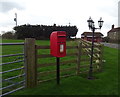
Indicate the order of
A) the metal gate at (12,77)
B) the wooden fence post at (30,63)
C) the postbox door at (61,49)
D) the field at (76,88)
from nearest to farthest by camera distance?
1. the metal gate at (12,77)
2. the field at (76,88)
3. the wooden fence post at (30,63)
4. the postbox door at (61,49)

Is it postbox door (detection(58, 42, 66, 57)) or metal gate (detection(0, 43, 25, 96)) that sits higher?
postbox door (detection(58, 42, 66, 57))

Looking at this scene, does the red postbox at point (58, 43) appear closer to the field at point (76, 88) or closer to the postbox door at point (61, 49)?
the postbox door at point (61, 49)

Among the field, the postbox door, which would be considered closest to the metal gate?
the field

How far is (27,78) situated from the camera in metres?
4.28

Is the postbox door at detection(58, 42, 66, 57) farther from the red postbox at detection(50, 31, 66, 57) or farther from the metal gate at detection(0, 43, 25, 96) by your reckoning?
the metal gate at detection(0, 43, 25, 96)

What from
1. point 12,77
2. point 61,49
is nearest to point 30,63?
point 12,77

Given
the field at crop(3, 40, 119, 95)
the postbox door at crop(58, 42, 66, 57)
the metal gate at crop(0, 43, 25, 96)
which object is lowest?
the field at crop(3, 40, 119, 95)

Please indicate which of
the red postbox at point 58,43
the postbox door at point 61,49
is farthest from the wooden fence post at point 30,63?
the postbox door at point 61,49

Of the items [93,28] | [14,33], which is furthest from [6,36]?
[93,28]

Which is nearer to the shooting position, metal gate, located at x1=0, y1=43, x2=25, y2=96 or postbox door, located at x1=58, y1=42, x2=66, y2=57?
metal gate, located at x1=0, y1=43, x2=25, y2=96

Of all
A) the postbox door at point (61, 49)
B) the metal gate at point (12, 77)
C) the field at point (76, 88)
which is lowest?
the field at point (76, 88)

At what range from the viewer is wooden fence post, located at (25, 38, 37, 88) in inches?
166

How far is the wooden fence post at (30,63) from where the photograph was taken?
4.21 m

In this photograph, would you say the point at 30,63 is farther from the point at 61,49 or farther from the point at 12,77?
the point at 61,49
